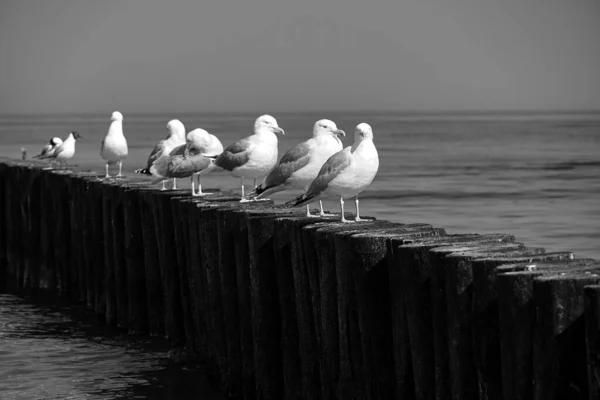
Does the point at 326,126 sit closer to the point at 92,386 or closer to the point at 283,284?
the point at 283,284

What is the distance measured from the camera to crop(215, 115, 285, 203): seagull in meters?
13.9

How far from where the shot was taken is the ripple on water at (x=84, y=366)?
41.5ft

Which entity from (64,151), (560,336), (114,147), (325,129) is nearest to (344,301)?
(560,336)

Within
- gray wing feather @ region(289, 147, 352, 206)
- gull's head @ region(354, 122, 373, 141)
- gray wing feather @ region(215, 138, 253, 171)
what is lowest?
gray wing feather @ region(289, 147, 352, 206)

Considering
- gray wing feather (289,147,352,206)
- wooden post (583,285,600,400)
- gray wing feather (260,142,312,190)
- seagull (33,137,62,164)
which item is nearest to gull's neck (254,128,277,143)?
gray wing feather (260,142,312,190)

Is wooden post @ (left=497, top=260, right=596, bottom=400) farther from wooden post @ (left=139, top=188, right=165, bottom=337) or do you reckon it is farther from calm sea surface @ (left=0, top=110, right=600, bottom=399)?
wooden post @ (left=139, top=188, right=165, bottom=337)

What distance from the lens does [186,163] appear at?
15109 millimetres

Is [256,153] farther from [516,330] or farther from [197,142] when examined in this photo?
[516,330]

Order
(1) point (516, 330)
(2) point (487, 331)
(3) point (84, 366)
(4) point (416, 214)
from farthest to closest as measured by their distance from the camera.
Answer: (4) point (416, 214), (3) point (84, 366), (2) point (487, 331), (1) point (516, 330)

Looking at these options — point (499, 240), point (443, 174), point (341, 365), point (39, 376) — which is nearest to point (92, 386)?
point (39, 376)

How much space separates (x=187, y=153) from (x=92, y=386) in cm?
367

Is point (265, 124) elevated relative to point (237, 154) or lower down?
elevated

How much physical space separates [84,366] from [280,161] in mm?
3500

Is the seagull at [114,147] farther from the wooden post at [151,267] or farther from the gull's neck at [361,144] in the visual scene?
the gull's neck at [361,144]
